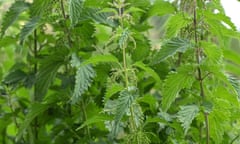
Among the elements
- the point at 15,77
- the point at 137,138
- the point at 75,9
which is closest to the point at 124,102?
the point at 137,138

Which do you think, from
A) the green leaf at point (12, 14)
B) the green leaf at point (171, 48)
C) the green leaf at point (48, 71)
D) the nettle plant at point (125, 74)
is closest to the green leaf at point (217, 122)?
the nettle plant at point (125, 74)

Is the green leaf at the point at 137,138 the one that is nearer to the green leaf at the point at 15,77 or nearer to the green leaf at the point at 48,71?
the green leaf at the point at 48,71

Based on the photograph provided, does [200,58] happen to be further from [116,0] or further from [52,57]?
[52,57]

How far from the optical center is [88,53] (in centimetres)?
117

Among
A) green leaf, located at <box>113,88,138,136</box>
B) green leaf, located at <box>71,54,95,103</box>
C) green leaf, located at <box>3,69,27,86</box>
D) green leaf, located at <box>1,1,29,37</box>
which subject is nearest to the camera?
green leaf, located at <box>113,88,138,136</box>

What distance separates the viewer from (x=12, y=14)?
1.11m

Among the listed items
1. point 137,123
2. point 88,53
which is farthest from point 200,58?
point 88,53

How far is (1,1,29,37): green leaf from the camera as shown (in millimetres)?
Answer: 1063

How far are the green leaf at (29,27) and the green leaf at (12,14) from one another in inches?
1.6

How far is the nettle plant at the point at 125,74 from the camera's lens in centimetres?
91

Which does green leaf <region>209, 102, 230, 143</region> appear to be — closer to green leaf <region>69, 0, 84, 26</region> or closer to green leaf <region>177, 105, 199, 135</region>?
green leaf <region>177, 105, 199, 135</region>

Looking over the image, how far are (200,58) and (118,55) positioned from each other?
19 cm

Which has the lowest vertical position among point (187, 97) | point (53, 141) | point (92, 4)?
point (53, 141)

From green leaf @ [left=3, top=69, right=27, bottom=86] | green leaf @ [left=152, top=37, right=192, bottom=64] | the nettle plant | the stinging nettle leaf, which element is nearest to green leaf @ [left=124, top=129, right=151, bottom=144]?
the nettle plant
